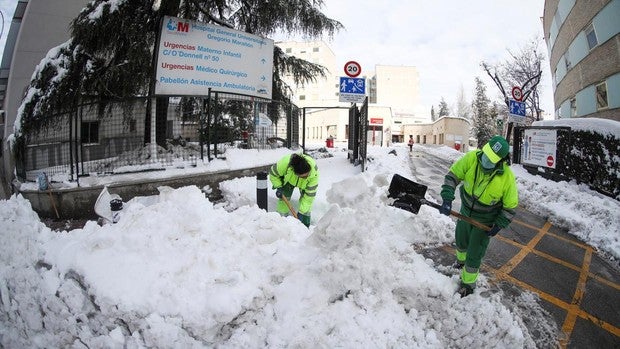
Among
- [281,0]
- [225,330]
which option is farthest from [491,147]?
[281,0]

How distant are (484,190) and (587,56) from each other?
18.0 meters

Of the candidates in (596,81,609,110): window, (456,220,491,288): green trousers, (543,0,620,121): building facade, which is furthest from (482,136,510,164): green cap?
(596,81,609,110): window

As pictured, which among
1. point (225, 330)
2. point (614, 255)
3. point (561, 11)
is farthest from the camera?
point (561, 11)

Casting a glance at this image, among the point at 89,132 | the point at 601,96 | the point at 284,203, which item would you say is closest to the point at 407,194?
the point at 284,203

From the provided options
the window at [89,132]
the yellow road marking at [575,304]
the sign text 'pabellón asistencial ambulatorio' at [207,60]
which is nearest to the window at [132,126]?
the window at [89,132]

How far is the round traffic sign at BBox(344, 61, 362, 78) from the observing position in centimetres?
854

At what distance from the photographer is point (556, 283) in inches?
152

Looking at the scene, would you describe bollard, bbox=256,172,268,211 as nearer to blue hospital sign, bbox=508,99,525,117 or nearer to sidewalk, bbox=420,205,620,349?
sidewalk, bbox=420,205,620,349

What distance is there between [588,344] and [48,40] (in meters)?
19.9

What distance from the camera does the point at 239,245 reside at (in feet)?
10.0

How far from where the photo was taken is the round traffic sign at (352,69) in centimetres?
854

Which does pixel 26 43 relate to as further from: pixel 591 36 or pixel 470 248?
pixel 591 36

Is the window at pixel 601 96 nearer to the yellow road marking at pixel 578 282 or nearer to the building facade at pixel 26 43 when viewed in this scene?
the yellow road marking at pixel 578 282

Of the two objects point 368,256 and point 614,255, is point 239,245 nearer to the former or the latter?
point 368,256
